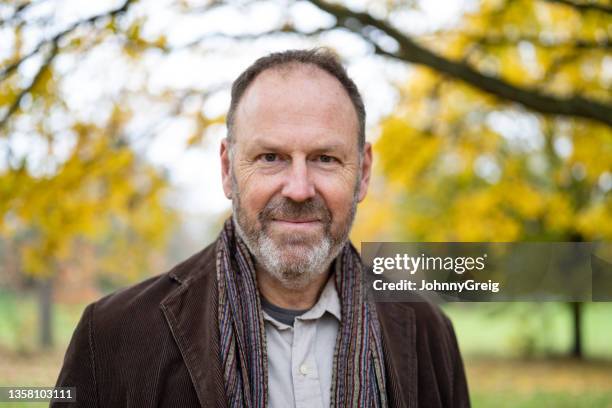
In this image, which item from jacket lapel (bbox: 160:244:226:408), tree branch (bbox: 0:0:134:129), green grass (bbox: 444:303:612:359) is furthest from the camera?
green grass (bbox: 444:303:612:359)

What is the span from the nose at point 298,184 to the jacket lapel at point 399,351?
64cm

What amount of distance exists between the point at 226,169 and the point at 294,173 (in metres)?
0.40

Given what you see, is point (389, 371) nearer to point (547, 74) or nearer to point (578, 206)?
point (547, 74)

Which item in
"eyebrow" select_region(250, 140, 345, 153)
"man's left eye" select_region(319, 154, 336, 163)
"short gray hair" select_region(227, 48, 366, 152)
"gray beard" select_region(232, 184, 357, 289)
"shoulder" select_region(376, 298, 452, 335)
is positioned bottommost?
"shoulder" select_region(376, 298, 452, 335)

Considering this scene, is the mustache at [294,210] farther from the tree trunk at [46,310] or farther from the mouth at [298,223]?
the tree trunk at [46,310]

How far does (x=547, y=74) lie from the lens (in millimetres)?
6156

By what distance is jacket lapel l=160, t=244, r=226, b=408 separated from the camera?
2.01m

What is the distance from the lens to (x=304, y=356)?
7.08 feet

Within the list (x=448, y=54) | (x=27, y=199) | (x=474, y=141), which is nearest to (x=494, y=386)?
(x=474, y=141)

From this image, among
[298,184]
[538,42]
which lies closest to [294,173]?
[298,184]

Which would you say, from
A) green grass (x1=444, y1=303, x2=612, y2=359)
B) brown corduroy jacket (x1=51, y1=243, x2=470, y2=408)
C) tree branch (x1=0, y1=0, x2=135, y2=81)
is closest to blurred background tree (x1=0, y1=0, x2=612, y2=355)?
tree branch (x1=0, y1=0, x2=135, y2=81)

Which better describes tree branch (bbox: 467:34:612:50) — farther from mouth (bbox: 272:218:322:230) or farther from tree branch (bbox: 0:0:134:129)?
mouth (bbox: 272:218:322:230)

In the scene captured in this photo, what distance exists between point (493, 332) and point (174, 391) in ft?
67.6

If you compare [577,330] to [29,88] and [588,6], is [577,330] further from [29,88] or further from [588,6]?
[29,88]
